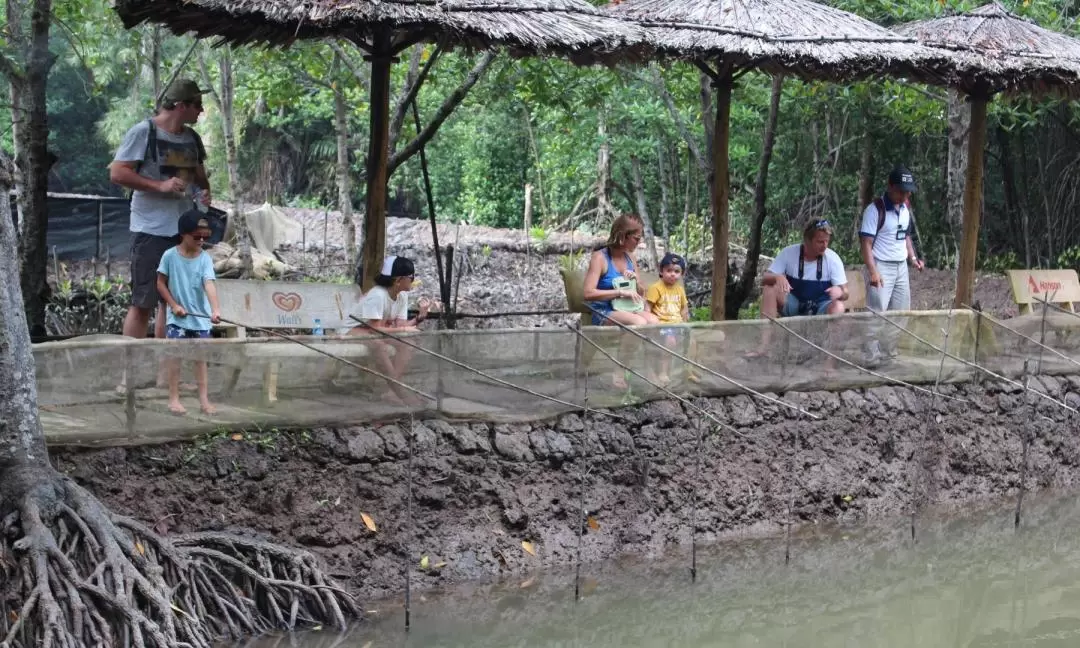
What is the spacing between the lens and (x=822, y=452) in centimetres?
743

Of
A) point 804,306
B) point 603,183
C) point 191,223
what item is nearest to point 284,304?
point 191,223

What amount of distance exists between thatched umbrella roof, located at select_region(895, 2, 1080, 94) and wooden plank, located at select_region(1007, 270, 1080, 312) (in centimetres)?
137

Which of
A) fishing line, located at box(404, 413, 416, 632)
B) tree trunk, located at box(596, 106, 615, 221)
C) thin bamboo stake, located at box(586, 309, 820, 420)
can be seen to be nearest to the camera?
fishing line, located at box(404, 413, 416, 632)

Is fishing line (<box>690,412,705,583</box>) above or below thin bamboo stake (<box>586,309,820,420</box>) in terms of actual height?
below

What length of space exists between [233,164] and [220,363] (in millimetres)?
7596

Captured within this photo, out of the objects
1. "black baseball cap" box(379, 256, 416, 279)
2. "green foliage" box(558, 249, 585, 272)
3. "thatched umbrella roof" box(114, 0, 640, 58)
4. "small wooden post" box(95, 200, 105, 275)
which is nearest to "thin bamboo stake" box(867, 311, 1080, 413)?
"thatched umbrella roof" box(114, 0, 640, 58)

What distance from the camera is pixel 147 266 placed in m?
6.34

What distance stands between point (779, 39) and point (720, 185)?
1113mm

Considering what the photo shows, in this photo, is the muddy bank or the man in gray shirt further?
the man in gray shirt

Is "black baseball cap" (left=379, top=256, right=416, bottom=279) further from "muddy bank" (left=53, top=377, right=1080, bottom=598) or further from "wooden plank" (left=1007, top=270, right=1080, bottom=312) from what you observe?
"wooden plank" (left=1007, top=270, right=1080, bottom=312)

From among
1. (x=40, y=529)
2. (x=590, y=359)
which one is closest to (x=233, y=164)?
(x=590, y=359)

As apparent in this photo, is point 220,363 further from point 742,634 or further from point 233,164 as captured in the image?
point 233,164

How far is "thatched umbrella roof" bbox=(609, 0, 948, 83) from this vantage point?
287 inches

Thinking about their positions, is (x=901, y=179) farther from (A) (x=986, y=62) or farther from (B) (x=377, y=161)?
(B) (x=377, y=161)
